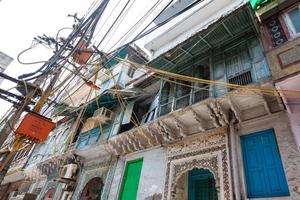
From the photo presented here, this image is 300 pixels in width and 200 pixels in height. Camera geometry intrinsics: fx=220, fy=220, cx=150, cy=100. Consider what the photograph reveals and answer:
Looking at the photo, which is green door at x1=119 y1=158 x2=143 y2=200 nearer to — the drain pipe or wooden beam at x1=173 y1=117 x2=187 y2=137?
wooden beam at x1=173 y1=117 x2=187 y2=137

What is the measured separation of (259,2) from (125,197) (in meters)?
8.46

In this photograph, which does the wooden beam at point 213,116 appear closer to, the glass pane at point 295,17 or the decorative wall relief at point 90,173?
the glass pane at point 295,17

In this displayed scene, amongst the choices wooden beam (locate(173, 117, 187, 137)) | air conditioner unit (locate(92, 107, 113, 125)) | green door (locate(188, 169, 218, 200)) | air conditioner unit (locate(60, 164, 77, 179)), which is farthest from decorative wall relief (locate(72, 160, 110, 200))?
wooden beam (locate(173, 117, 187, 137))

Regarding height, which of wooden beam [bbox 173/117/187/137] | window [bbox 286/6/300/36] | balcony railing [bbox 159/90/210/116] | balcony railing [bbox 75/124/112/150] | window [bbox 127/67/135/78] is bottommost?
wooden beam [bbox 173/117/187/137]

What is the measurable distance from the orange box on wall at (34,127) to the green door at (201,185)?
517 centimetres

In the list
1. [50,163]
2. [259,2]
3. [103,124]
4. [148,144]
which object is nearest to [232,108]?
[259,2]

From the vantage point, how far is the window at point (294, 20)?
5766mm

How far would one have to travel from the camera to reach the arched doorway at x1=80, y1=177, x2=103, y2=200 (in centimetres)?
1088

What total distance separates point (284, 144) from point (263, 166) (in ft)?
2.50

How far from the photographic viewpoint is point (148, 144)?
30.2ft

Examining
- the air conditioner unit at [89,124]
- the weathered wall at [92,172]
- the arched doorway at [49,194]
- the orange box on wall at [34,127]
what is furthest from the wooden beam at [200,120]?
the arched doorway at [49,194]

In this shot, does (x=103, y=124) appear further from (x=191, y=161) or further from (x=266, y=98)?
(x=266, y=98)

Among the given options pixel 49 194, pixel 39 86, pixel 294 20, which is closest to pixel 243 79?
pixel 294 20

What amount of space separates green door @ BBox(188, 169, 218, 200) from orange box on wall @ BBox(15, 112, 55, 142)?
16.9ft
